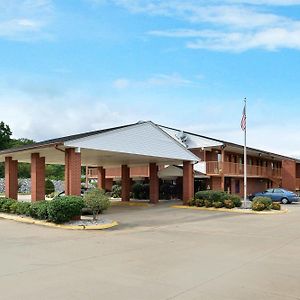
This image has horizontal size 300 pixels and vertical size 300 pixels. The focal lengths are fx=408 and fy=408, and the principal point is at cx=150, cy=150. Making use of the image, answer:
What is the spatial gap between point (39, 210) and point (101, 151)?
5305 mm

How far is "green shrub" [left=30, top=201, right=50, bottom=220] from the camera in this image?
58.2ft

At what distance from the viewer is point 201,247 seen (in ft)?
37.9

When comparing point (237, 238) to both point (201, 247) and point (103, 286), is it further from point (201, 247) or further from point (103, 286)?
point (103, 286)

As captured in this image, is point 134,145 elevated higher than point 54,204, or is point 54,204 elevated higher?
point 134,145

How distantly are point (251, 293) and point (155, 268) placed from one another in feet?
8.06

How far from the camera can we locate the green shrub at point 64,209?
55.4 feet

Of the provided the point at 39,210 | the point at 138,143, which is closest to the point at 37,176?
the point at 138,143

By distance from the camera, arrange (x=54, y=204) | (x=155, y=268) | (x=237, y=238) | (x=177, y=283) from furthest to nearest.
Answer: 1. (x=54, y=204)
2. (x=237, y=238)
3. (x=155, y=268)
4. (x=177, y=283)

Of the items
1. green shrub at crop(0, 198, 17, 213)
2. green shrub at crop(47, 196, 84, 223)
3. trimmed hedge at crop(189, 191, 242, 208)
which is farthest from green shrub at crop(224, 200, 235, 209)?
green shrub at crop(0, 198, 17, 213)

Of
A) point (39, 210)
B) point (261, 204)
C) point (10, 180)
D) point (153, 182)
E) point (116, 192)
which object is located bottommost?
point (116, 192)

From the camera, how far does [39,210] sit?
1800 cm

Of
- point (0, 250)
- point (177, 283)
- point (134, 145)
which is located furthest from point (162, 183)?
point (177, 283)

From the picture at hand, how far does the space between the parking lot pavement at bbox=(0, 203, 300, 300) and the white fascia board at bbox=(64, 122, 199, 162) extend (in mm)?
5823

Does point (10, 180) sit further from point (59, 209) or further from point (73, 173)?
point (59, 209)
